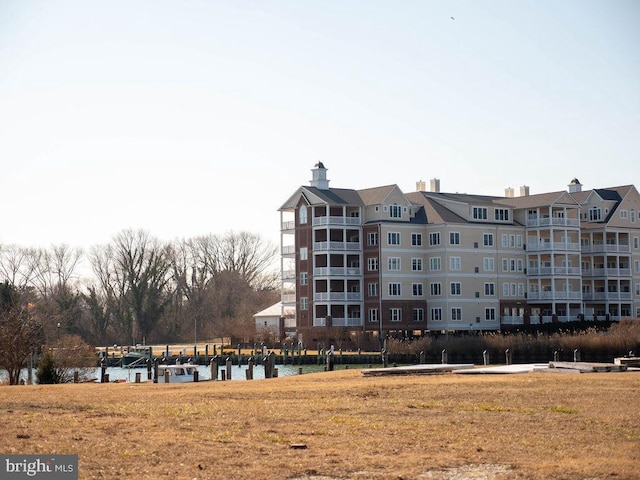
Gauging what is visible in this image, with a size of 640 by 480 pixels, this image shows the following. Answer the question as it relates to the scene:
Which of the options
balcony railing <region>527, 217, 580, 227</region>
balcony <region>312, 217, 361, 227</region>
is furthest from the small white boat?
balcony railing <region>527, 217, 580, 227</region>

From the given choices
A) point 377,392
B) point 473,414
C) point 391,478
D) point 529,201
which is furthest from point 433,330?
point 391,478

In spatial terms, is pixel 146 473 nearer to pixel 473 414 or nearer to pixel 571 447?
pixel 571 447

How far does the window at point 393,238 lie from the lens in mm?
98500

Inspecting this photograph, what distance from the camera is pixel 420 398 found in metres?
29.6

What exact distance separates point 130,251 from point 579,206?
57.7 meters

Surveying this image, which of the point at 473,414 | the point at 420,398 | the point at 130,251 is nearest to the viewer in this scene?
the point at 473,414

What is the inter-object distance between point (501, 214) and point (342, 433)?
86.1 m

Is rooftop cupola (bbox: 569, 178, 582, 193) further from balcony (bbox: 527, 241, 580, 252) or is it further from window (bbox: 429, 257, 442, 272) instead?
window (bbox: 429, 257, 442, 272)

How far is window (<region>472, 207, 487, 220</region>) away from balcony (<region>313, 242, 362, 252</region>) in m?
12.5

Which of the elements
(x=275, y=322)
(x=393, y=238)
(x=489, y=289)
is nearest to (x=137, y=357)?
(x=275, y=322)
